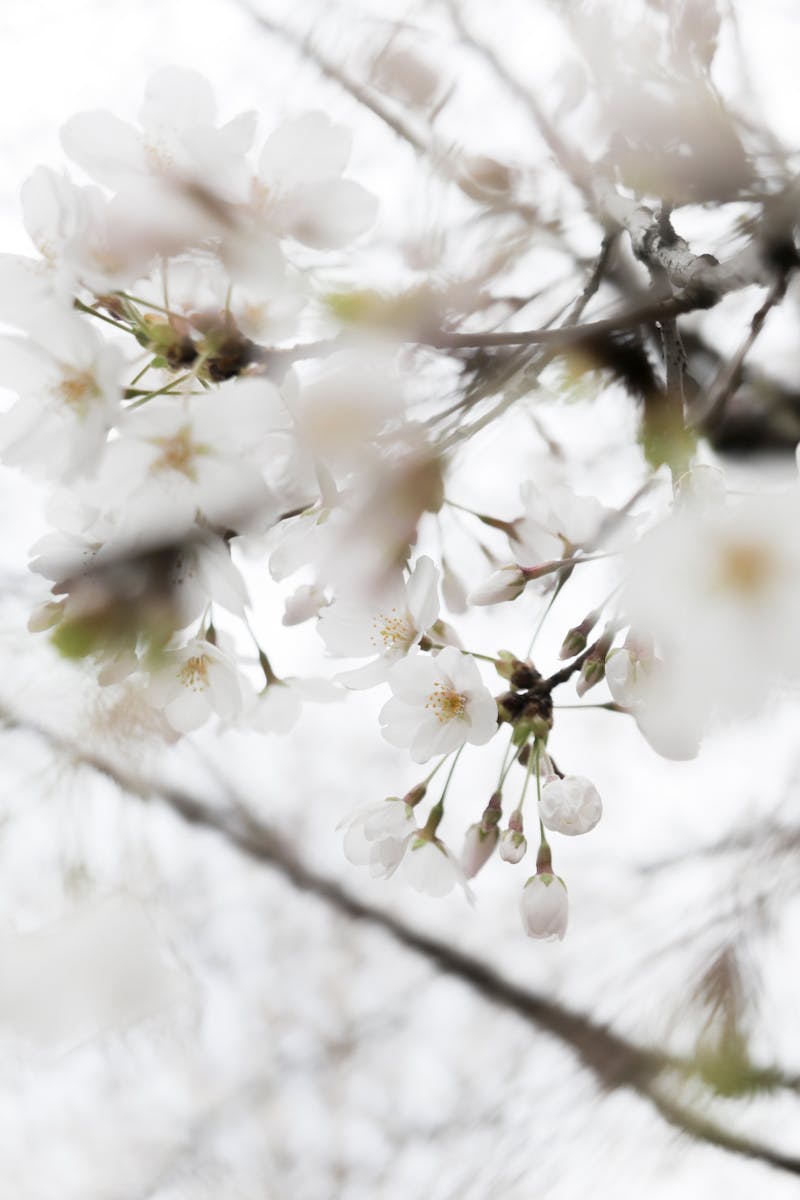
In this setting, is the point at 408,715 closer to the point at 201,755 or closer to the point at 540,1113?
the point at 540,1113

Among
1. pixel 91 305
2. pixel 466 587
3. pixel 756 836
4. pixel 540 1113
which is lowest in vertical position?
pixel 540 1113

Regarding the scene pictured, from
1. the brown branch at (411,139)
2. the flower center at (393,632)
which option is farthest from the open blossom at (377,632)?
the brown branch at (411,139)

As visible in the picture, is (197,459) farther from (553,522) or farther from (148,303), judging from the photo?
(553,522)

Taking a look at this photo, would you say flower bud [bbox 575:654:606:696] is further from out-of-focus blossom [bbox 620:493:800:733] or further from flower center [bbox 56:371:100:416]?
flower center [bbox 56:371:100:416]

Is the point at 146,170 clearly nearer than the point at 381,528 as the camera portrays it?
No

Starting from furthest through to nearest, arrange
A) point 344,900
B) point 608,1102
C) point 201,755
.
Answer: point 344,900
point 201,755
point 608,1102

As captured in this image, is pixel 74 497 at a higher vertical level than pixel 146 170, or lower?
lower

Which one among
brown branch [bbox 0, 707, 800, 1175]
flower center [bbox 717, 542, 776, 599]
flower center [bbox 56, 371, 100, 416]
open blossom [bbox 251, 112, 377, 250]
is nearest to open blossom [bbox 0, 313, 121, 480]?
flower center [bbox 56, 371, 100, 416]

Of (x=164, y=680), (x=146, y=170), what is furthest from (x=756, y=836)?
(x=146, y=170)
